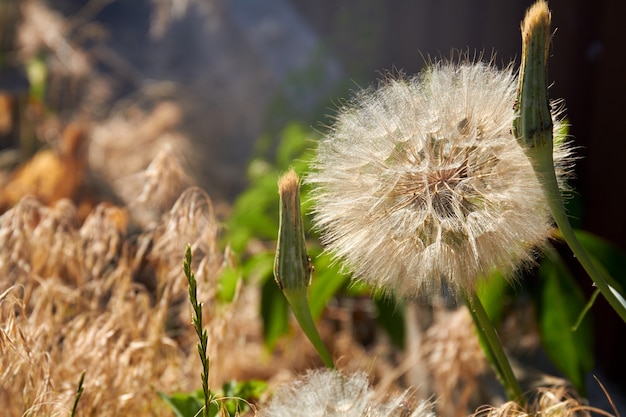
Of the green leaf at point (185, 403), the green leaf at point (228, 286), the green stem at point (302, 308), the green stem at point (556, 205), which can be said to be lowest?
the green leaf at point (185, 403)

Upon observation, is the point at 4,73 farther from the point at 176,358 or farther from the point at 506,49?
the point at 176,358

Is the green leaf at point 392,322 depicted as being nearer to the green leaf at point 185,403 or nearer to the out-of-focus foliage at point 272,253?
the out-of-focus foliage at point 272,253

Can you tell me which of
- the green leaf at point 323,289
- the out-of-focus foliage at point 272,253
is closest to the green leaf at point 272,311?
the out-of-focus foliage at point 272,253

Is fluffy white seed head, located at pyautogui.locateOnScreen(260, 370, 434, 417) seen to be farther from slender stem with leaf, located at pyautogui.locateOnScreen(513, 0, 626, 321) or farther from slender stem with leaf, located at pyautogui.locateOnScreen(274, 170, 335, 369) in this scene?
slender stem with leaf, located at pyautogui.locateOnScreen(513, 0, 626, 321)

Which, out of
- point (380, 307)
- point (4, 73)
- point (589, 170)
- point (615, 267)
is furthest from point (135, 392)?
point (4, 73)

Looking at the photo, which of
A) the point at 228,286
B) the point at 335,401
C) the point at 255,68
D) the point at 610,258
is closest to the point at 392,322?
the point at 228,286

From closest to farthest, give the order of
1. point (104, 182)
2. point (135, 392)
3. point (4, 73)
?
point (135, 392) < point (104, 182) < point (4, 73)
